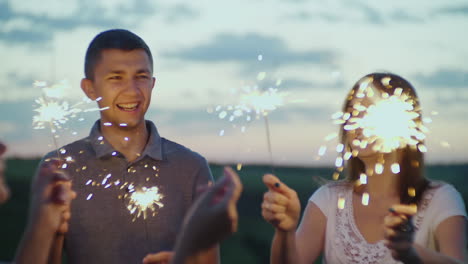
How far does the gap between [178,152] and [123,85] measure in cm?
41

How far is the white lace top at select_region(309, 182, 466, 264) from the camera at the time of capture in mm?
2291

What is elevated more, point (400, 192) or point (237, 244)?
point (400, 192)

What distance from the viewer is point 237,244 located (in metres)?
7.17

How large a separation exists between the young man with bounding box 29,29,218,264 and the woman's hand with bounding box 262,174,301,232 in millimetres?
512

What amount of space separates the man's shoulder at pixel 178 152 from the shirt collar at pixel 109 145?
55 millimetres

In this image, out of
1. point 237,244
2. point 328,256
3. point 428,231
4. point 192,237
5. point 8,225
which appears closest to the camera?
point 192,237

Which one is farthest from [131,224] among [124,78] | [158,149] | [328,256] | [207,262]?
[207,262]

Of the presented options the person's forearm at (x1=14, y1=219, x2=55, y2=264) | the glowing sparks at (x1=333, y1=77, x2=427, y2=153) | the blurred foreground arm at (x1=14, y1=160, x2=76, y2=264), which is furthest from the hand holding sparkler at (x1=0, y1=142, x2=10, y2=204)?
the glowing sparks at (x1=333, y1=77, x2=427, y2=153)

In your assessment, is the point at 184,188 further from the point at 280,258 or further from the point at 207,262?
the point at 207,262

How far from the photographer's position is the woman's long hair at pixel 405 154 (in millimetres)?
2392

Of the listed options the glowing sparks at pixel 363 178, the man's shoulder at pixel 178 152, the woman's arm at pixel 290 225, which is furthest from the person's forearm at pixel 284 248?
the man's shoulder at pixel 178 152

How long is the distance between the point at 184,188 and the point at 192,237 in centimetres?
127

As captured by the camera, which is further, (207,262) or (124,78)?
(124,78)

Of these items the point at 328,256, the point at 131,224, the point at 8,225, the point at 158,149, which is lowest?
the point at 8,225
